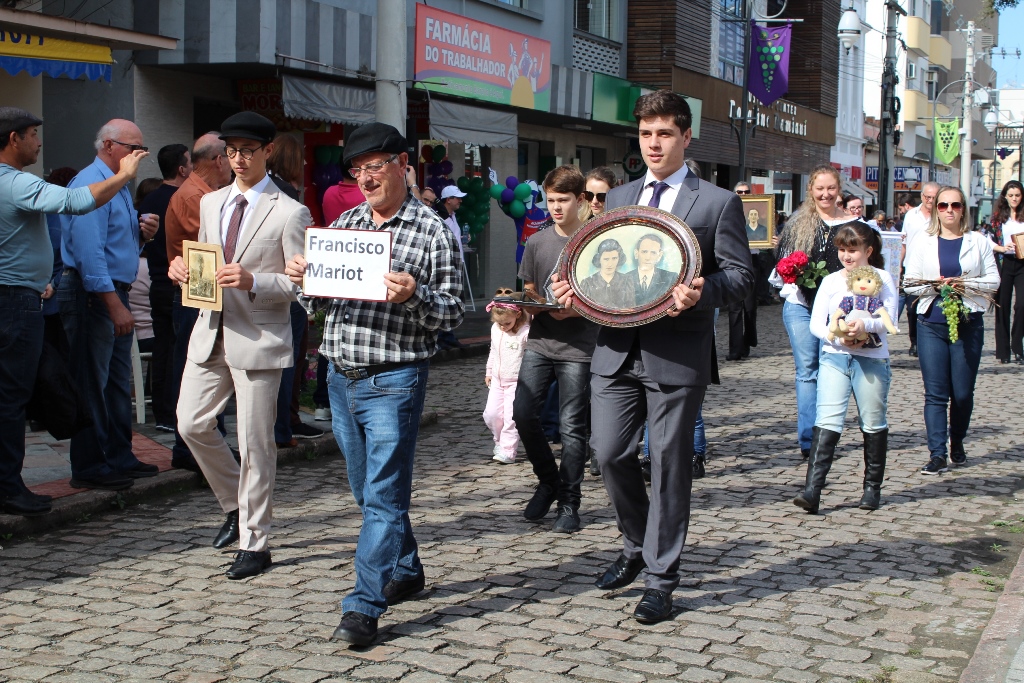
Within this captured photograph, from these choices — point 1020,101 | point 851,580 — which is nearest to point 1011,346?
point 851,580

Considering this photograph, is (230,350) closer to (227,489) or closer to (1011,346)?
(227,489)

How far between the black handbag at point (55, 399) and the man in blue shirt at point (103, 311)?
0.37 metres

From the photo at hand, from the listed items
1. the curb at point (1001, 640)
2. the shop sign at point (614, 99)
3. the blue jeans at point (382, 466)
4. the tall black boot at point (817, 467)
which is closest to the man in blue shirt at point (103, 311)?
the blue jeans at point (382, 466)

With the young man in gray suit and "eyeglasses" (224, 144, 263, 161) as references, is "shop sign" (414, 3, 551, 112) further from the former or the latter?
the young man in gray suit

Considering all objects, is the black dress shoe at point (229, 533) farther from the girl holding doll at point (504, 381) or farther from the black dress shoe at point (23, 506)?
the girl holding doll at point (504, 381)

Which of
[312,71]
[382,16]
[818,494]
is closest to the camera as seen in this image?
[818,494]

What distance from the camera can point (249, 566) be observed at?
18.6 ft

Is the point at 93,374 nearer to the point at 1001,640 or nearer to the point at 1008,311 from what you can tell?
the point at 1001,640

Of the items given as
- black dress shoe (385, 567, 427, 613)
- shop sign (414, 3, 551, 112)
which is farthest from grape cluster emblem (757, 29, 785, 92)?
black dress shoe (385, 567, 427, 613)

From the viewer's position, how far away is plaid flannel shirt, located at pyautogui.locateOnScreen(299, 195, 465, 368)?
4.86 meters

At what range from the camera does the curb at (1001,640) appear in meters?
4.55

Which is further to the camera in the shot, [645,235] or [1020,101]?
[1020,101]

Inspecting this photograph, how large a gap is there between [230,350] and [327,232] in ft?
3.58

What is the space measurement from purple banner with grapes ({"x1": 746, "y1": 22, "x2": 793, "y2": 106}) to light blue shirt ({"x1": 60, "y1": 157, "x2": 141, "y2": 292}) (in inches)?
837
